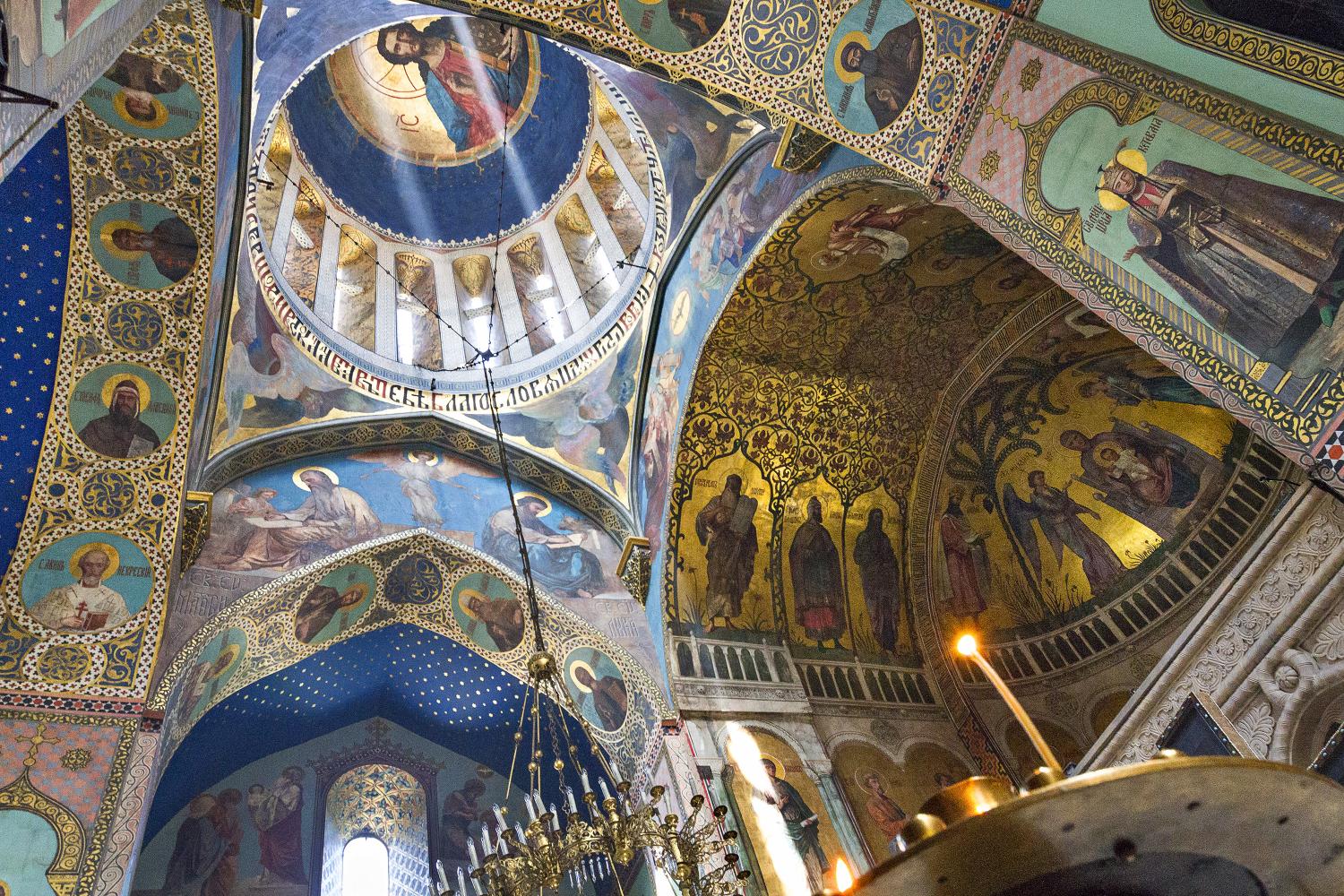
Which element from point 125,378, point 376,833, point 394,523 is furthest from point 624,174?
point 376,833

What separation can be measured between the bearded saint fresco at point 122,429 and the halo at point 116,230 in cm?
105

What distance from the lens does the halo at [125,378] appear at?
7984 mm

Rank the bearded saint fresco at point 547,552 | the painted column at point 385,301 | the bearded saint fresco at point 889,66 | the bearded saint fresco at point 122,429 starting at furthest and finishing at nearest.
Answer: the painted column at point 385,301, the bearded saint fresco at point 547,552, the bearded saint fresco at point 122,429, the bearded saint fresco at point 889,66

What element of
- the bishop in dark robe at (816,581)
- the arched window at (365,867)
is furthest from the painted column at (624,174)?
the arched window at (365,867)

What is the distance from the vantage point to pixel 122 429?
26.5 feet

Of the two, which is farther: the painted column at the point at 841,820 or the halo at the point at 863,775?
the halo at the point at 863,775

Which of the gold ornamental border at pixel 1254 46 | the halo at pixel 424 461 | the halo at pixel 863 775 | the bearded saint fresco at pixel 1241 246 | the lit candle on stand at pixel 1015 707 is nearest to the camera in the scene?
the lit candle on stand at pixel 1015 707

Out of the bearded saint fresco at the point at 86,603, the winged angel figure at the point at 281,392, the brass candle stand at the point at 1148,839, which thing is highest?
the winged angel figure at the point at 281,392

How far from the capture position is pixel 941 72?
584 cm

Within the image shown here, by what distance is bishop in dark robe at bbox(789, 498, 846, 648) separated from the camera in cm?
1020

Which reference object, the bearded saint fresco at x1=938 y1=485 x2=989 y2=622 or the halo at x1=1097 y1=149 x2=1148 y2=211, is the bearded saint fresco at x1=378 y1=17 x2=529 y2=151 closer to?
the bearded saint fresco at x1=938 y1=485 x2=989 y2=622

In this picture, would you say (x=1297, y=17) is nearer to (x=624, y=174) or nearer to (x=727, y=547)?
(x=727, y=547)

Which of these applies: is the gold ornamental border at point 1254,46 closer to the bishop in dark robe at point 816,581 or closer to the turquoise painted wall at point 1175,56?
the turquoise painted wall at point 1175,56

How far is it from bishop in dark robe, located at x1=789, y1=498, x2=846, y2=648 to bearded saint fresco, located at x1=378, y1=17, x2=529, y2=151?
6.44 m
